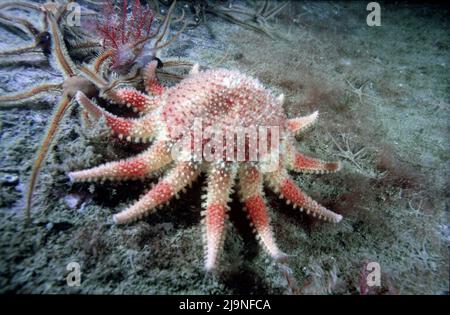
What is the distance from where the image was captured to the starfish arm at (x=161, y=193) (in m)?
2.20

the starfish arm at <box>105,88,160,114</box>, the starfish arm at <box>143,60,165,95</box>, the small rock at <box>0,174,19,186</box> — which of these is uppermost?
the starfish arm at <box>143,60,165,95</box>

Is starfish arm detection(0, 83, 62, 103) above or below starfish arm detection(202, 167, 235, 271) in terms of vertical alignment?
above

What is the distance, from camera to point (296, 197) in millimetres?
2531

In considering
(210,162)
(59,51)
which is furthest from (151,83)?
(210,162)

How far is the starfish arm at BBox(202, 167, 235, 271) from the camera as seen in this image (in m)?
2.13

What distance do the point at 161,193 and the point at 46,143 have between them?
109 centimetres

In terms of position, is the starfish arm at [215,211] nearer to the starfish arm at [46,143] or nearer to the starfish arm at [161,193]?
the starfish arm at [161,193]

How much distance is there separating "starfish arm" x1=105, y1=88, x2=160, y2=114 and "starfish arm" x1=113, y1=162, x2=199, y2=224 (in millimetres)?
751

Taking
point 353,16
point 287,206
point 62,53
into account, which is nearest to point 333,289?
point 287,206

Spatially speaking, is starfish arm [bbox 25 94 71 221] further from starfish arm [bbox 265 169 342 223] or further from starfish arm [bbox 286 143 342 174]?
starfish arm [bbox 286 143 342 174]
